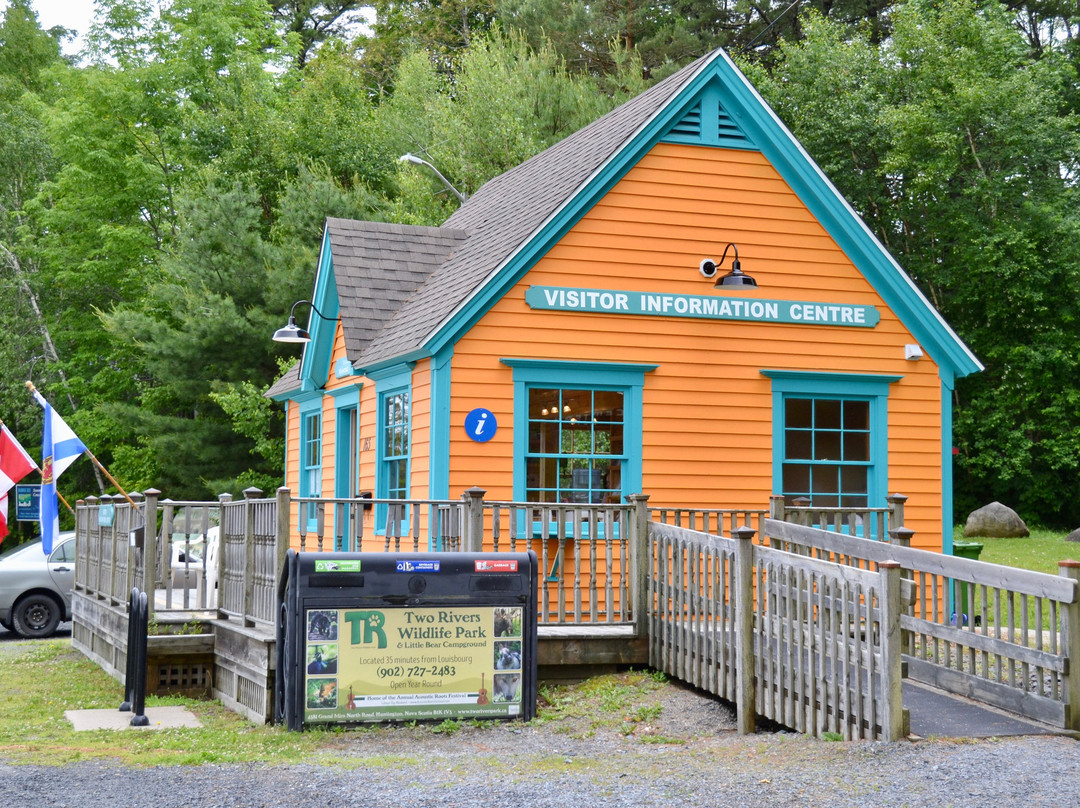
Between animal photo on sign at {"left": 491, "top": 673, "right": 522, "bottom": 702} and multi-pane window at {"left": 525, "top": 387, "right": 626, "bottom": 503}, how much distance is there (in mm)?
3763

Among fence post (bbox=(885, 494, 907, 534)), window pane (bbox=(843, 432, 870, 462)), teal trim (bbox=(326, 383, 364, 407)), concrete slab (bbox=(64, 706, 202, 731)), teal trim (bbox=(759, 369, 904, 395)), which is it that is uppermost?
teal trim (bbox=(759, 369, 904, 395))

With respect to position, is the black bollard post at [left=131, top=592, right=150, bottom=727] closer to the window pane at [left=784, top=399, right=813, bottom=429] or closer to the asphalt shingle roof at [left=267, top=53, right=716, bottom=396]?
the asphalt shingle roof at [left=267, top=53, right=716, bottom=396]

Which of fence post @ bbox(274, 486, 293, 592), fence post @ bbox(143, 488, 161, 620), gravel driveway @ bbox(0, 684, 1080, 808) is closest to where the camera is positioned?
gravel driveway @ bbox(0, 684, 1080, 808)

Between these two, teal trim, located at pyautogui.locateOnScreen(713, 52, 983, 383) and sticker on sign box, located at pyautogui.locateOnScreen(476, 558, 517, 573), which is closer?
sticker on sign box, located at pyautogui.locateOnScreen(476, 558, 517, 573)

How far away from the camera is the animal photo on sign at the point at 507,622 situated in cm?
Result: 922

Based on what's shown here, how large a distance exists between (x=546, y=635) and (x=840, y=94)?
26.8m

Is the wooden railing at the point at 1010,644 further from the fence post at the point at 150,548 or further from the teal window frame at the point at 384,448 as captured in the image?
the fence post at the point at 150,548

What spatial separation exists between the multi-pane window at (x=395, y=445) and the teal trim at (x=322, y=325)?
7.08ft

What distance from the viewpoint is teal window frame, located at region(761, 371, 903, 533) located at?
13516mm

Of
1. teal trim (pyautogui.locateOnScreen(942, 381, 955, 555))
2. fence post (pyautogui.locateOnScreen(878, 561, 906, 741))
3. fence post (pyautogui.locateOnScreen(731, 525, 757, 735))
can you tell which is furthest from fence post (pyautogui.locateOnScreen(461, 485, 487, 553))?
teal trim (pyautogui.locateOnScreen(942, 381, 955, 555))

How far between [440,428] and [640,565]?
2.75 m

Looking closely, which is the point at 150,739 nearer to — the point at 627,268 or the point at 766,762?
the point at 766,762

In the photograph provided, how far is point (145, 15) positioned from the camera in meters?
40.4

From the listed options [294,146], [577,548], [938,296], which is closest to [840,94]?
[938,296]
